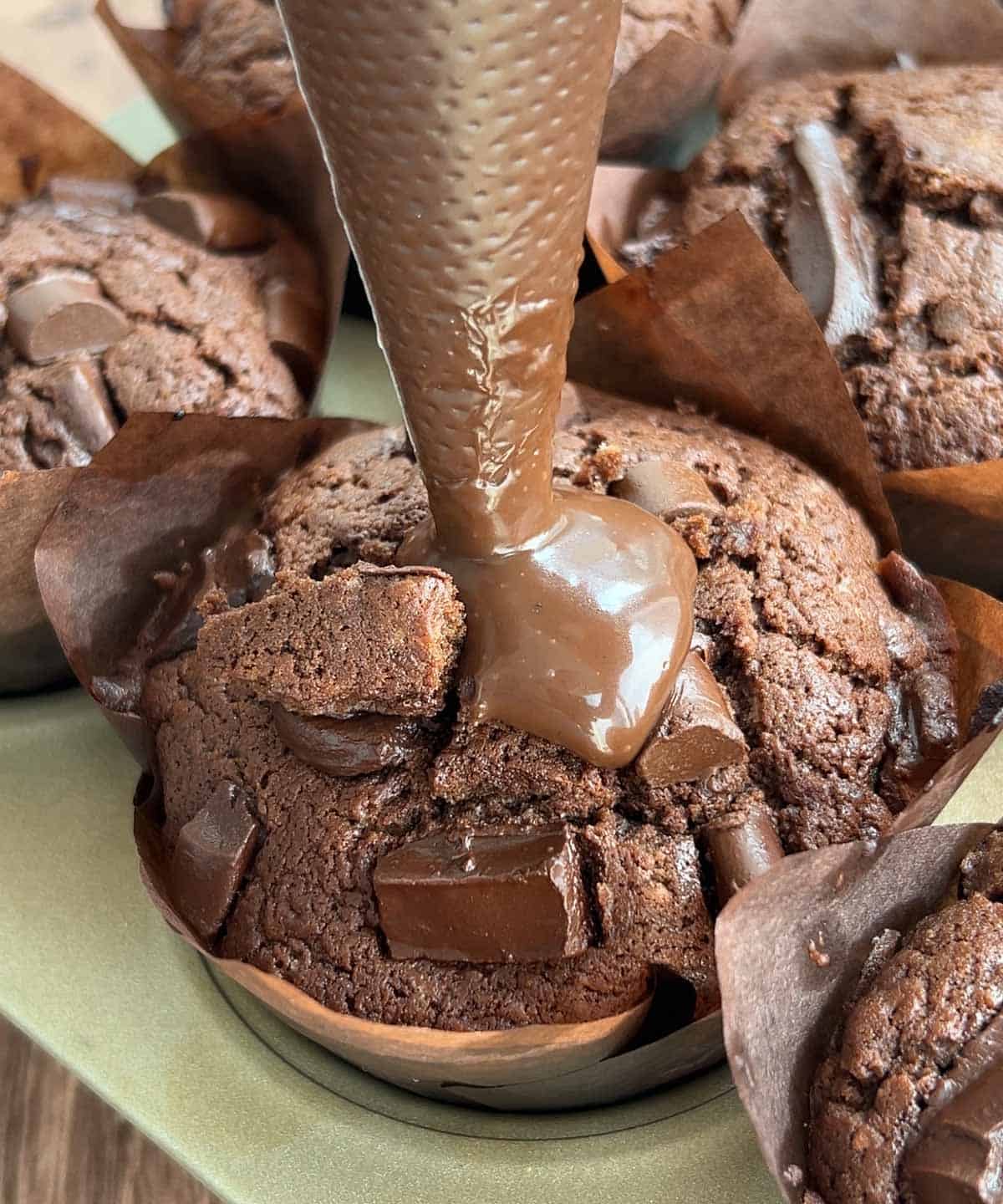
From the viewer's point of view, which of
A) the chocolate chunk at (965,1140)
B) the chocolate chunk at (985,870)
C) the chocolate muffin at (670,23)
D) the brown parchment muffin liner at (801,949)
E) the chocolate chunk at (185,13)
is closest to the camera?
the chocolate chunk at (965,1140)

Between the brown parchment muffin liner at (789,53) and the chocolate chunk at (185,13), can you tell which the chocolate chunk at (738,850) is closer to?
the brown parchment muffin liner at (789,53)

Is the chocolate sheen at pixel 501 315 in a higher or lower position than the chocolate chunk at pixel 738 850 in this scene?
higher

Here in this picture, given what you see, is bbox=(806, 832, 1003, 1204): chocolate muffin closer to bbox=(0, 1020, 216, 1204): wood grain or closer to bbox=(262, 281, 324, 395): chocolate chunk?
bbox=(0, 1020, 216, 1204): wood grain

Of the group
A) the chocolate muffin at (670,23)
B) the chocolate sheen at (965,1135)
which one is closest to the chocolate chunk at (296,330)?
the chocolate muffin at (670,23)

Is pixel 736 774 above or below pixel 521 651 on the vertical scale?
below

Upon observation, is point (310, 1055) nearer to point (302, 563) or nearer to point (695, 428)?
point (302, 563)

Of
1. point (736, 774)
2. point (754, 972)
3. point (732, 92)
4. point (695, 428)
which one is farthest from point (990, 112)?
point (754, 972)
